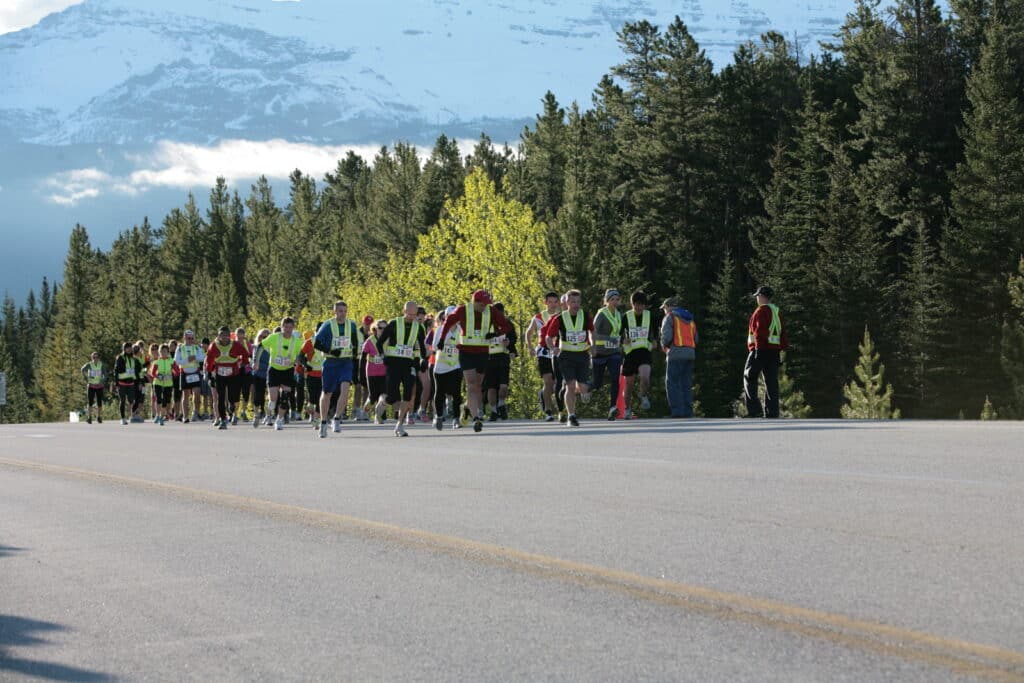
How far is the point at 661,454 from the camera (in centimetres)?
1366

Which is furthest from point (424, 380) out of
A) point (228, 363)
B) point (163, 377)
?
point (163, 377)

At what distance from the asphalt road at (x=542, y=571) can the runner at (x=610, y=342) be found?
915cm

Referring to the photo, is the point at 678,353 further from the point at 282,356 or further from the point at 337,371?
the point at 282,356

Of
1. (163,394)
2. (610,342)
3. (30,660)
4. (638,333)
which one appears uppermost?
(638,333)

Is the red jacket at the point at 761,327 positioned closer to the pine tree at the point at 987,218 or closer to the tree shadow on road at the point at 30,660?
the tree shadow on road at the point at 30,660

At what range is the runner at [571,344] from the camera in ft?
67.2

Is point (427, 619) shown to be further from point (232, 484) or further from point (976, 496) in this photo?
point (232, 484)

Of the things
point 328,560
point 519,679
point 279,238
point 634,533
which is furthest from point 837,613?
point 279,238

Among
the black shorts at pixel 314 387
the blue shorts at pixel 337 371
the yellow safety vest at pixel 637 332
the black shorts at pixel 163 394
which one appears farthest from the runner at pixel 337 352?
the black shorts at pixel 163 394

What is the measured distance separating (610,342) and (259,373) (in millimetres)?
10107

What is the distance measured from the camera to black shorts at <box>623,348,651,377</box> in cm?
2260

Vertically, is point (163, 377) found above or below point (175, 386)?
above

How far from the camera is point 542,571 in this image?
282 inches

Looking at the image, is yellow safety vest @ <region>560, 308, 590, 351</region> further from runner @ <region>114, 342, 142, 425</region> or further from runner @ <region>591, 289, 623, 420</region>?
runner @ <region>114, 342, 142, 425</region>
